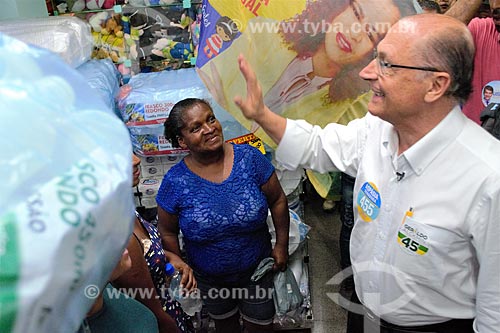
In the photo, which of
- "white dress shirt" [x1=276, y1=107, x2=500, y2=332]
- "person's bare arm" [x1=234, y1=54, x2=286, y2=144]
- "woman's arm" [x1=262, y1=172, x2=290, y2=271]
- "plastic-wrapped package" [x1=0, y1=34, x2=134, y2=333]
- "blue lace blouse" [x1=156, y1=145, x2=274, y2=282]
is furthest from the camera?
"woman's arm" [x1=262, y1=172, x2=290, y2=271]

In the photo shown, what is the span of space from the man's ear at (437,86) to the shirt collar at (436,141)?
0.07 metres

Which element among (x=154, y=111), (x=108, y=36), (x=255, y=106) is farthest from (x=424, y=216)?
(x=108, y=36)

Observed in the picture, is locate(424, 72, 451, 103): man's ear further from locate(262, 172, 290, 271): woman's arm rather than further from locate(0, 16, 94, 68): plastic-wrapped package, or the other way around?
locate(0, 16, 94, 68): plastic-wrapped package

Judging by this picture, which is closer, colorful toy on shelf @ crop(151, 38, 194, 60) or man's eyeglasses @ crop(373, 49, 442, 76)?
man's eyeglasses @ crop(373, 49, 442, 76)

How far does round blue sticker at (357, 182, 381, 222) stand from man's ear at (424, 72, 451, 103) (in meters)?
0.30

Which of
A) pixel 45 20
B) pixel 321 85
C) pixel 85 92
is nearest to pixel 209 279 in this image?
pixel 321 85

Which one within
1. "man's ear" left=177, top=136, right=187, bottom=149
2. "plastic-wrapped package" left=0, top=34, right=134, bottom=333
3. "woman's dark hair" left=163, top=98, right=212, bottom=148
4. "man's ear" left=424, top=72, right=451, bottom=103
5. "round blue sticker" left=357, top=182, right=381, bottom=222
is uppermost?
"plastic-wrapped package" left=0, top=34, right=134, bottom=333

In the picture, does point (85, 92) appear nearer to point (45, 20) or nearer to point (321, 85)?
point (321, 85)

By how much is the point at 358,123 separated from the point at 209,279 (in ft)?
3.10

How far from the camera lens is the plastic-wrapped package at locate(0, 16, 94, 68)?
2443 mm

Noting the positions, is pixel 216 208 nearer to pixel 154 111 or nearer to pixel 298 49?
pixel 298 49

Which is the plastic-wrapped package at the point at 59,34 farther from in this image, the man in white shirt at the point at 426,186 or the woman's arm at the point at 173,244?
the man in white shirt at the point at 426,186

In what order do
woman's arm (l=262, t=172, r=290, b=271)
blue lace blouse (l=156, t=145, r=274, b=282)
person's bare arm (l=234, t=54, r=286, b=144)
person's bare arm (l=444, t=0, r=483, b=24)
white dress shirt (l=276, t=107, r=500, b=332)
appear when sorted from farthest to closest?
person's bare arm (l=444, t=0, r=483, b=24)
woman's arm (l=262, t=172, r=290, b=271)
blue lace blouse (l=156, t=145, r=274, b=282)
person's bare arm (l=234, t=54, r=286, b=144)
white dress shirt (l=276, t=107, r=500, b=332)

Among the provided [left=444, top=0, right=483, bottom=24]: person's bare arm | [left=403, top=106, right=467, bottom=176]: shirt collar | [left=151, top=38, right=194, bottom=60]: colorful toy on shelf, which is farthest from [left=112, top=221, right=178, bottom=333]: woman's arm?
[left=151, top=38, right=194, bottom=60]: colorful toy on shelf
